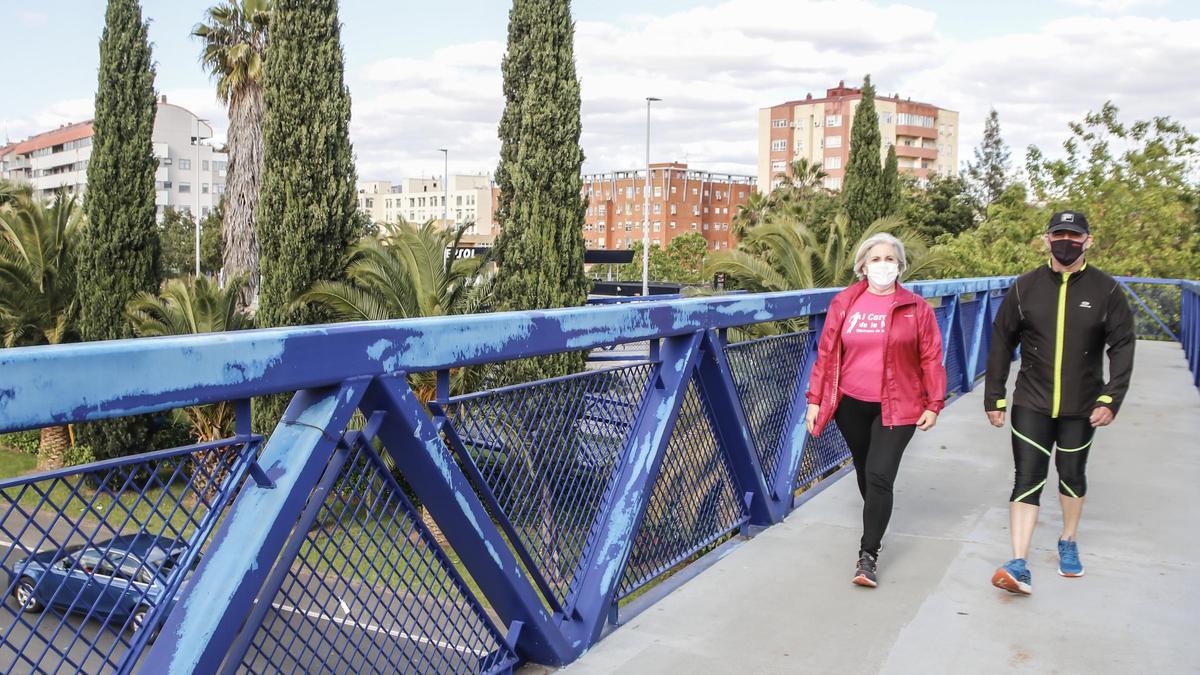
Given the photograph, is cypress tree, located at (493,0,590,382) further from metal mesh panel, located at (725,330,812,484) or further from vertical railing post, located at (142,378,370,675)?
vertical railing post, located at (142,378,370,675)

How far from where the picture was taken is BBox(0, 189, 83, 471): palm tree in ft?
79.7

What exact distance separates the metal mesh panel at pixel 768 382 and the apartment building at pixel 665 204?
132 metres

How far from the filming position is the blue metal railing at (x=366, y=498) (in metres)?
1.88

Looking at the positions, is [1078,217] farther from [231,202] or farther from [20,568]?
[231,202]

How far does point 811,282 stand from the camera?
56.1 feet

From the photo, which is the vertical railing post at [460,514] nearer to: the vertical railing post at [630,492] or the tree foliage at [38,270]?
the vertical railing post at [630,492]

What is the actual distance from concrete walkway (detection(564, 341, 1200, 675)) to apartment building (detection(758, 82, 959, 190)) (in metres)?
117

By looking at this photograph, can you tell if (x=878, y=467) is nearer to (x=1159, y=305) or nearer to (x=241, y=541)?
(x=241, y=541)

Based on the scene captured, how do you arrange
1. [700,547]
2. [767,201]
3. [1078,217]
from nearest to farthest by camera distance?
[1078,217], [700,547], [767,201]

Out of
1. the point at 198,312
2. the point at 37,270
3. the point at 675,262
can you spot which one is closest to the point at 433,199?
the point at 675,262

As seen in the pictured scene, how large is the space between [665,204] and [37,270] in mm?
116548

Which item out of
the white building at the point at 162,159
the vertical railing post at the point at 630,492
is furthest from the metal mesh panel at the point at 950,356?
the white building at the point at 162,159

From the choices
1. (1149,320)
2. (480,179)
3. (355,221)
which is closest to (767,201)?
(1149,320)

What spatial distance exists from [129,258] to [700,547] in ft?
74.4
